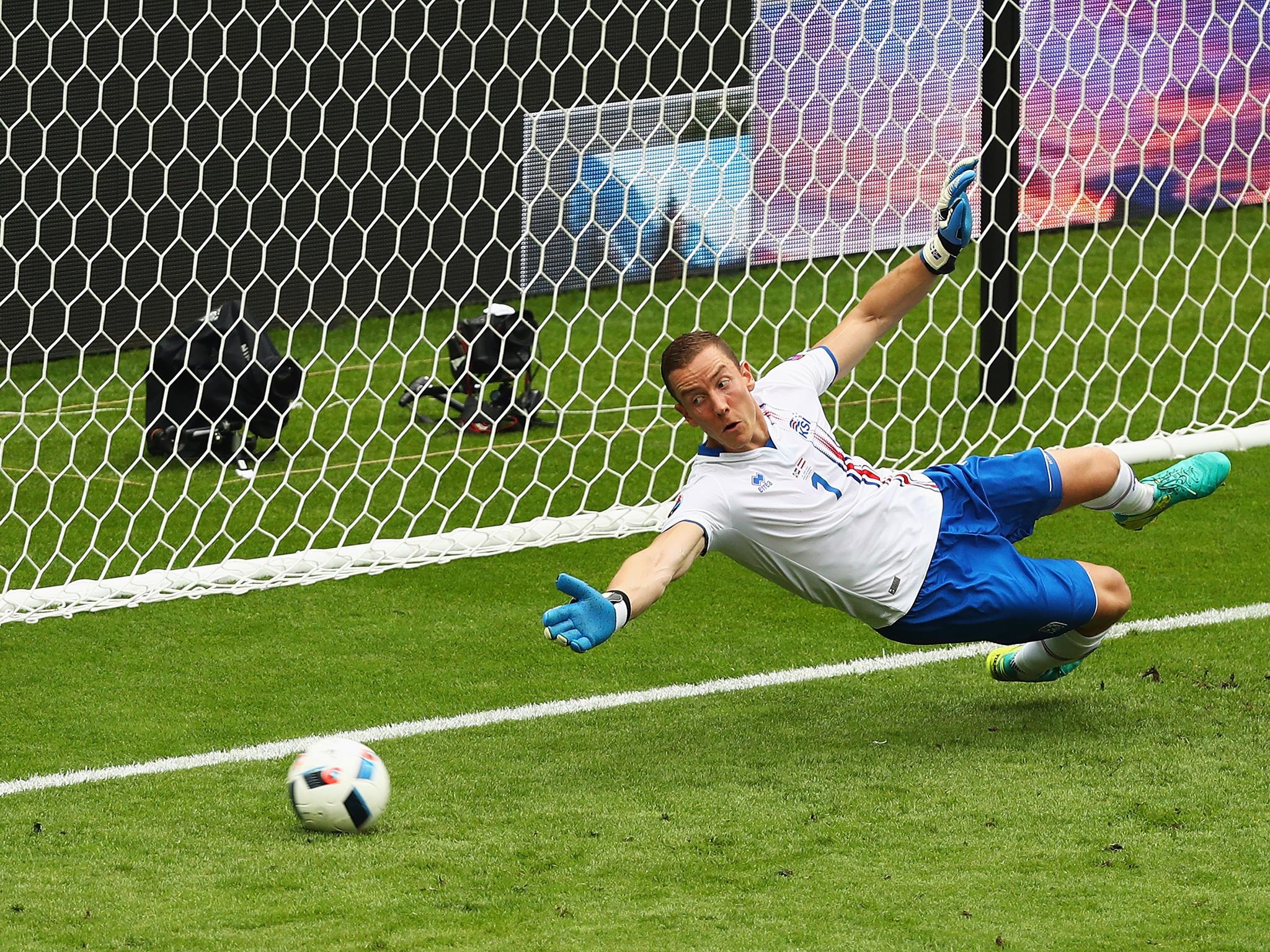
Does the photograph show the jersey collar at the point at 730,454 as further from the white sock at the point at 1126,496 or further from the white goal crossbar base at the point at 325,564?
the white goal crossbar base at the point at 325,564

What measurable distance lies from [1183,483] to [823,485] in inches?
46.3

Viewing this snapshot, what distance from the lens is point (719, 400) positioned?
412cm

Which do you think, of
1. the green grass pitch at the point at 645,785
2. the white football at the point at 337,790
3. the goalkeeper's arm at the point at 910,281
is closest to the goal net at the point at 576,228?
the green grass pitch at the point at 645,785

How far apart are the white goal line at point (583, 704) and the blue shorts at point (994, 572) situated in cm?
69

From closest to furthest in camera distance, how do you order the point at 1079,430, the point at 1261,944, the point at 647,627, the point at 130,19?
1. the point at 1261,944
2. the point at 647,627
3. the point at 1079,430
4. the point at 130,19

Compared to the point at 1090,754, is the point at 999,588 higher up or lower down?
higher up

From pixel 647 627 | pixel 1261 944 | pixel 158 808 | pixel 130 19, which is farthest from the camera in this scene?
pixel 130 19

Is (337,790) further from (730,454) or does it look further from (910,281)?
(910,281)

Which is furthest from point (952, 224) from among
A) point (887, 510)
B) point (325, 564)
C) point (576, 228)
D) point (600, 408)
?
point (576, 228)

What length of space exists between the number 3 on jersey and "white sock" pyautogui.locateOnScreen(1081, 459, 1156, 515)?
80 centimetres

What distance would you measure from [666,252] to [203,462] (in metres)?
2.89

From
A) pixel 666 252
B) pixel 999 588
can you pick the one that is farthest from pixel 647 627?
pixel 666 252

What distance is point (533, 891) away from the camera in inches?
138

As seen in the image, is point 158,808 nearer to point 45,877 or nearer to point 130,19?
point 45,877
